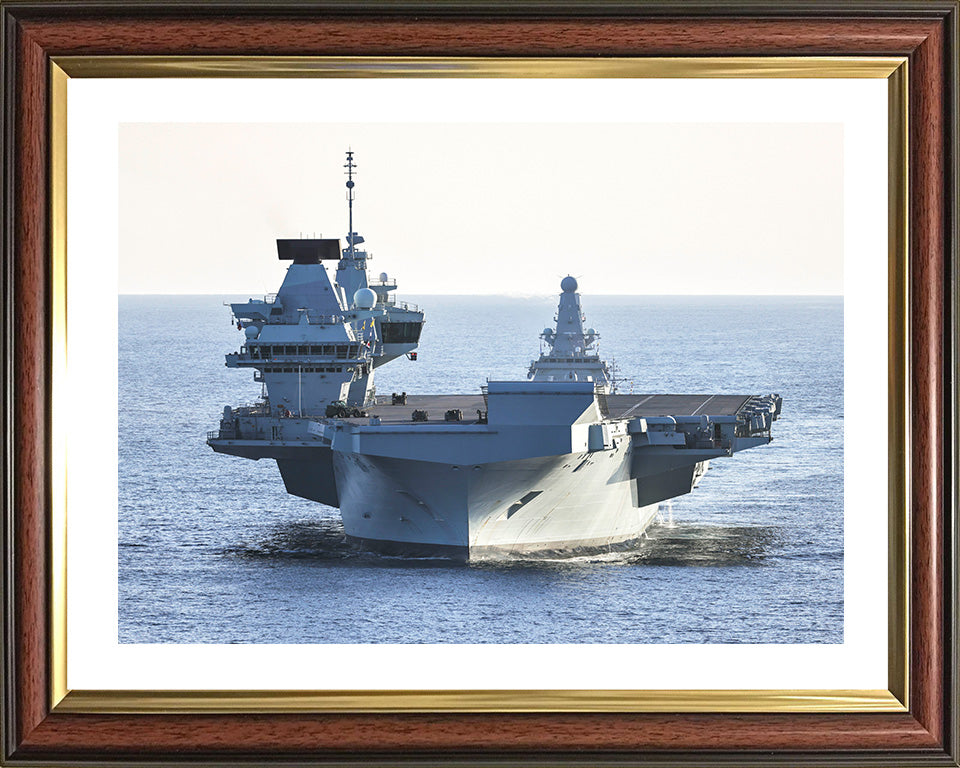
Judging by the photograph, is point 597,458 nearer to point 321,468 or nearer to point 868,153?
point 321,468

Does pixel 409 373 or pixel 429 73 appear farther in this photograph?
pixel 409 373

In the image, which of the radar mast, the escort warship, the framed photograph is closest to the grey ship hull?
the escort warship

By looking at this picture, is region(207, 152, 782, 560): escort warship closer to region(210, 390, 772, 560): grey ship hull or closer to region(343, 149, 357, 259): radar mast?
region(210, 390, 772, 560): grey ship hull

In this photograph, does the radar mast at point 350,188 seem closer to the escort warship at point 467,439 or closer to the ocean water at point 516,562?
the ocean water at point 516,562

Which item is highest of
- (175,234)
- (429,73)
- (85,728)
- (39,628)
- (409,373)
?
(429,73)

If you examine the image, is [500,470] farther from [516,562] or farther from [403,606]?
[403,606]

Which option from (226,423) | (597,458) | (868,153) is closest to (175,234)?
(868,153)

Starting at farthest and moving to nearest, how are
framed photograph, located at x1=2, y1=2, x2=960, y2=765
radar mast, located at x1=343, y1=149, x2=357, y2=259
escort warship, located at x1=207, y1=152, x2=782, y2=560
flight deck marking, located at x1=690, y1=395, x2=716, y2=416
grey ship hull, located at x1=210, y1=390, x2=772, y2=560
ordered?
grey ship hull, located at x1=210, y1=390, x2=772, y2=560 → escort warship, located at x1=207, y1=152, x2=782, y2=560 → flight deck marking, located at x1=690, y1=395, x2=716, y2=416 → radar mast, located at x1=343, y1=149, x2=357, y2=259 → framed photograph, located at x1=2, y1=2, x2=960, y2=765
